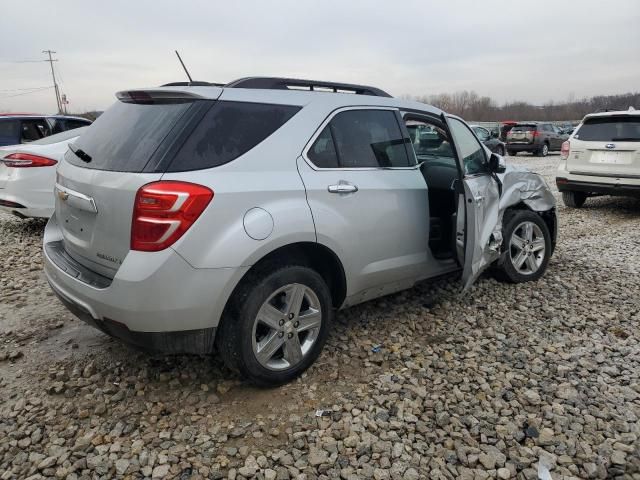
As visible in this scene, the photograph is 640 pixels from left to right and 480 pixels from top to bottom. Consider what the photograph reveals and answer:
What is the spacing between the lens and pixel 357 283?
313 cm

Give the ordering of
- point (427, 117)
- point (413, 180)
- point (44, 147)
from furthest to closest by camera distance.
Result: 1. point (44, 147)
2. point (427, 117)
3. point (413, 180)

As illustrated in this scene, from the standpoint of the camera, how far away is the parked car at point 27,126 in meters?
7.88

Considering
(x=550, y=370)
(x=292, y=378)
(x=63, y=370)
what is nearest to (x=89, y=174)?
(x=63, y=370)

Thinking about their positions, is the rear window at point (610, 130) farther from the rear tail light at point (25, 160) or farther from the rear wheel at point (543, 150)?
the rear wheel at point (543, 150)

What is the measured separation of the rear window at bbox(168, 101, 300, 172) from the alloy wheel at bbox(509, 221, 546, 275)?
2.70 metres

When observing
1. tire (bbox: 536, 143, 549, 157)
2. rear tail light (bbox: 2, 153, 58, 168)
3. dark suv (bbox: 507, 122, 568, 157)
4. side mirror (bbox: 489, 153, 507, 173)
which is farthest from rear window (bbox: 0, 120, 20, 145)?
tire (bbox: 536, 143, 549, 157)

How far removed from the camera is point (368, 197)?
3.08 meters

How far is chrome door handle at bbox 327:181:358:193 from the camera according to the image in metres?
2.86

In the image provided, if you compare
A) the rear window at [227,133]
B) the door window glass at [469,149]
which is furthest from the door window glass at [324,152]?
the door window glass at [469,149]

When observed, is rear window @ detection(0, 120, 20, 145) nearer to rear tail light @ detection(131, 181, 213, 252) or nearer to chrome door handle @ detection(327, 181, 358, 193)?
rear tail light @ detection(131, 181, 213, 252)

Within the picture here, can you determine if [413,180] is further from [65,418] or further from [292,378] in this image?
[65,418]

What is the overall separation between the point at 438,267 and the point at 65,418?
2713 mm

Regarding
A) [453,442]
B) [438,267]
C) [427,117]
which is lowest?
[453,442]

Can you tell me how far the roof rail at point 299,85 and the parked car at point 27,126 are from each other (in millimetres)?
6842
